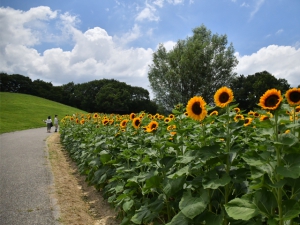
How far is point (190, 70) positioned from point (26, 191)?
25.9 meters

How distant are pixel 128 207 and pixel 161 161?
→ 37.2 inches

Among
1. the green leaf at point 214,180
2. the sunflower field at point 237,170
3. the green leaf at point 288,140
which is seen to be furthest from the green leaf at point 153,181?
the green leaf at point 288,140

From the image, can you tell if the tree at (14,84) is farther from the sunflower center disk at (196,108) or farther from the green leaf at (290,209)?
the green leaf at (290,209)

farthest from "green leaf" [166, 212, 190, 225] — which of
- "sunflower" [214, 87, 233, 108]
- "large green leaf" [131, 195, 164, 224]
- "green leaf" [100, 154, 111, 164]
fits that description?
"green leaf" [100, 154, 111, 164]

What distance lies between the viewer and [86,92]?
242 feet

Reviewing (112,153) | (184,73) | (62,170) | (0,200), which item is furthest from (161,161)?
(184,73)

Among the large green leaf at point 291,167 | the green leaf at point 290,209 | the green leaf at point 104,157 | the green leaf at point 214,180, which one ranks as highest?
the large green leaf at point 291,167

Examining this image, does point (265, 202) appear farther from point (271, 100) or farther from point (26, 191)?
point (26, 191)

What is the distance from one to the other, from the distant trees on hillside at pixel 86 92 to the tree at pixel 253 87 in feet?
86.9

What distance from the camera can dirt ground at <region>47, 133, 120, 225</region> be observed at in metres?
4.54

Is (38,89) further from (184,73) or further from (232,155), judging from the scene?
(232,155)

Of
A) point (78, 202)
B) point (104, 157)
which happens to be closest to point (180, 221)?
point (104, 157)

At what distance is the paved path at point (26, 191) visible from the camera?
4.50 m

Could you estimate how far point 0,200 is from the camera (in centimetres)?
541
